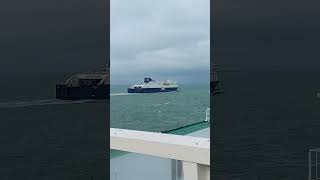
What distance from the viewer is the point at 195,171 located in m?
2.25

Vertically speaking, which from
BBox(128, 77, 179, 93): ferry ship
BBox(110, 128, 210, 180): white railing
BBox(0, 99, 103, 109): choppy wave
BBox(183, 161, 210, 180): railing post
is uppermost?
BBox(128, 77, 179, 93): ferry ship

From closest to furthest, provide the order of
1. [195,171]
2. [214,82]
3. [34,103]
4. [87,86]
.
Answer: [34,103] < [87,86] < [195,171] < [214,82]

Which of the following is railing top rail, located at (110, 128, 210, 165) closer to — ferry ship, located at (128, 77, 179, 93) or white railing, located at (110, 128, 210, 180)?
white railing, located at (110, 128, 210, 180)

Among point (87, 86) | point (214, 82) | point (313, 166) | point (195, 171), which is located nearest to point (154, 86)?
point (214, 82)

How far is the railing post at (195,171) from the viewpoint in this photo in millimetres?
2246

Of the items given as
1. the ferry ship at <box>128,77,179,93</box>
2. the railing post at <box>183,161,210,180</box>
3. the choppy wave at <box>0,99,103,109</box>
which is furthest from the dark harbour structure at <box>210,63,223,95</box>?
the ferry ship at <box>128,77,179,93</box>

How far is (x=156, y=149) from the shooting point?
239 cm

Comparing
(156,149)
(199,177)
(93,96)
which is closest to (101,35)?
(93,96)

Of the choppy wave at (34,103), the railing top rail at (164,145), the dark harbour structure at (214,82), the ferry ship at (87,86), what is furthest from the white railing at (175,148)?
the choppy wave at (34,103)

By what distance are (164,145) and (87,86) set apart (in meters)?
0.73

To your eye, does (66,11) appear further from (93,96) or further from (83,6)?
(93,96)

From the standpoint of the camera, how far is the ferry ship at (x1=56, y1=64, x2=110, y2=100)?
1725mm

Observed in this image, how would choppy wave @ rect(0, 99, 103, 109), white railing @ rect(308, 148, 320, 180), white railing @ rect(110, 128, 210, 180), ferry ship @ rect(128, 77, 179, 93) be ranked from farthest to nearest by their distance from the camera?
ferry ship @ rect(128, 77, 179, 93), white railing @ rect(110, 128, 210, 180), white railing @ rect(308, 148, 320, 180), choppy wave @ rect(0, 99, 103, 109)

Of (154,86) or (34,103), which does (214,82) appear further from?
(154,86)
